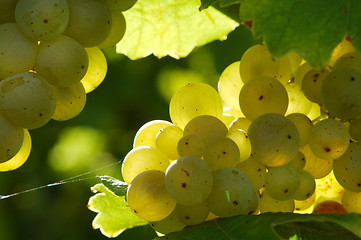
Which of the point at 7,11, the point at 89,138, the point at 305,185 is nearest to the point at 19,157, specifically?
the point at 7,11

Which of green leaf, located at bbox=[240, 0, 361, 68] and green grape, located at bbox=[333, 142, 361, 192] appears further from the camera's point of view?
green grape, located at bbox=[333, 142, 361, 192]

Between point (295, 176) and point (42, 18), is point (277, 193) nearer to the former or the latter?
point (295, 176)

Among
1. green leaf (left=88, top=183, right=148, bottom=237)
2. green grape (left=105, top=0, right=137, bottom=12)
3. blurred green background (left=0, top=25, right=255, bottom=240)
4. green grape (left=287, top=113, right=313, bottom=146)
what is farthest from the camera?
blurred green background (left=0, top=25, right=255, bottom=240)

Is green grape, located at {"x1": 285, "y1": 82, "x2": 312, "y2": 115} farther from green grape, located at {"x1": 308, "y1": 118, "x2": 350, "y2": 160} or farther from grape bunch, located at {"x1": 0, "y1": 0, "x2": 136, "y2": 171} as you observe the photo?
grape bunch, located at {"x1": 0, "y1": 0, "x2": 136, "y2": 171}

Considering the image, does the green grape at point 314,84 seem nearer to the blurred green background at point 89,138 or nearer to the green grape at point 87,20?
the green grape at point 87,20

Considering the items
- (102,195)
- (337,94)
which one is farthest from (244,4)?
(102,195)

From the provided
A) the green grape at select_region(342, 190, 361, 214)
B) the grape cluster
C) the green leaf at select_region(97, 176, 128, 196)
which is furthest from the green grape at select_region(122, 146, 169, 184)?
the green grape at select_region(342, 190, 361, 214)
